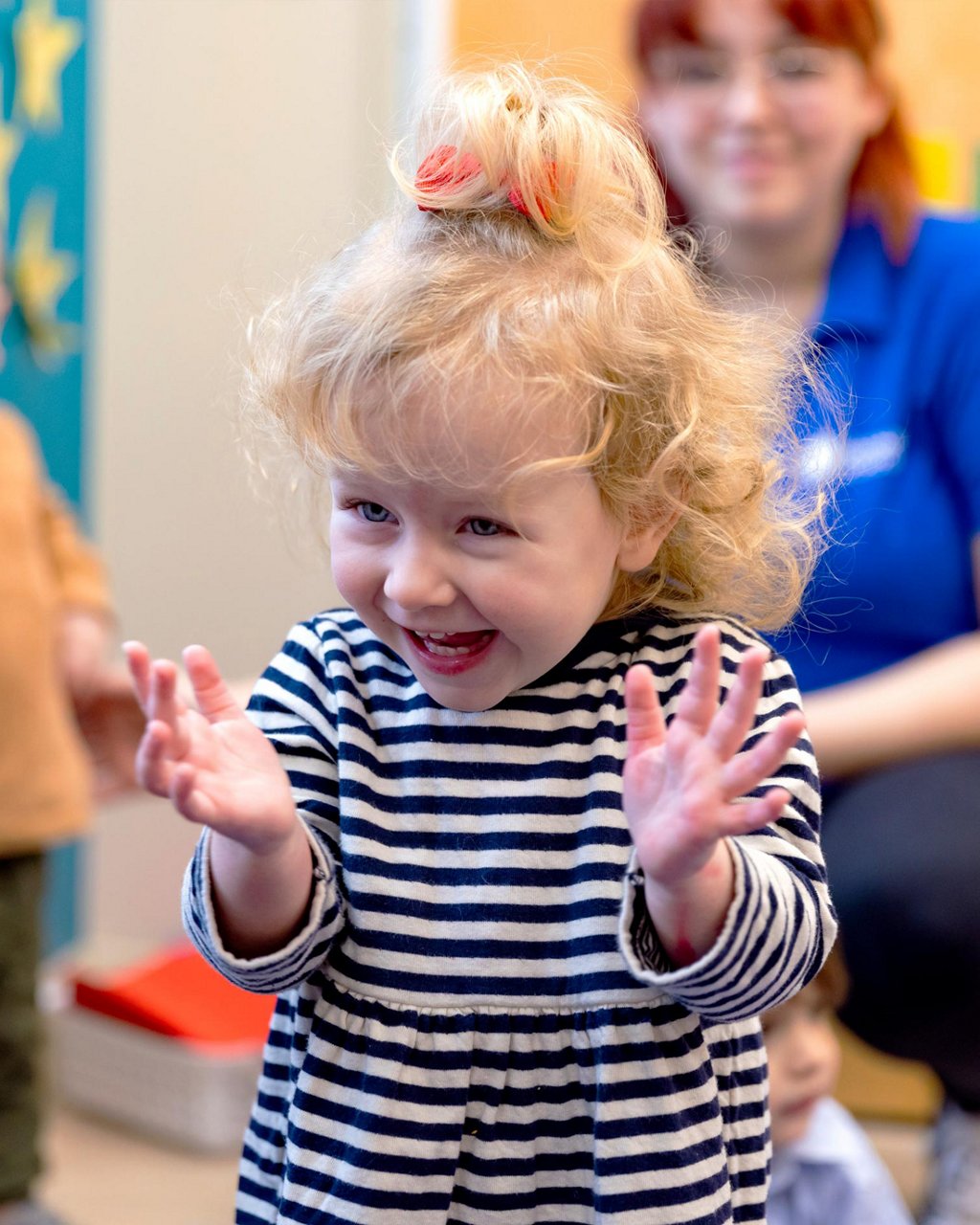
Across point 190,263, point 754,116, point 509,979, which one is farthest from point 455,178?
point 190,263

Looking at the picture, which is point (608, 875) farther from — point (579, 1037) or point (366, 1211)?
point (366, 1211)

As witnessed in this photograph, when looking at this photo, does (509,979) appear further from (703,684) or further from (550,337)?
(550,337)

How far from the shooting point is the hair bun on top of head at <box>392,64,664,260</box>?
0.71 m

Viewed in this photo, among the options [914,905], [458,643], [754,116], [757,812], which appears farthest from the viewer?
[754,116]

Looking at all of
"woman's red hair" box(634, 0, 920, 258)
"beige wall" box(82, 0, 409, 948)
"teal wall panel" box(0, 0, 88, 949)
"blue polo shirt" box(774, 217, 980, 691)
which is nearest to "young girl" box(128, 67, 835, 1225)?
"blue polo shirt" box(774, 217, 980, 691)

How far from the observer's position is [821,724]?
1.24 metres

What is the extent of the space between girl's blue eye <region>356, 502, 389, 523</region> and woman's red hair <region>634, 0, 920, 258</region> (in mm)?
778

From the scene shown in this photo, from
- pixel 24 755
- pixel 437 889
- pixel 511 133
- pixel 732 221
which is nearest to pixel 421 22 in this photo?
pixel 732 221

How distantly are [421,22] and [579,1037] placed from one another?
1.70 m

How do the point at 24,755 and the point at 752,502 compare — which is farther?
the point at 24,755

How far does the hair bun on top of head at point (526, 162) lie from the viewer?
2.32ft

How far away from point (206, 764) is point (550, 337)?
10.0 inches

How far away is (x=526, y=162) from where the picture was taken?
27.8 inches

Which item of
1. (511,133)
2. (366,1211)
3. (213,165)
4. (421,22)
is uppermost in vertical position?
(421,22)
